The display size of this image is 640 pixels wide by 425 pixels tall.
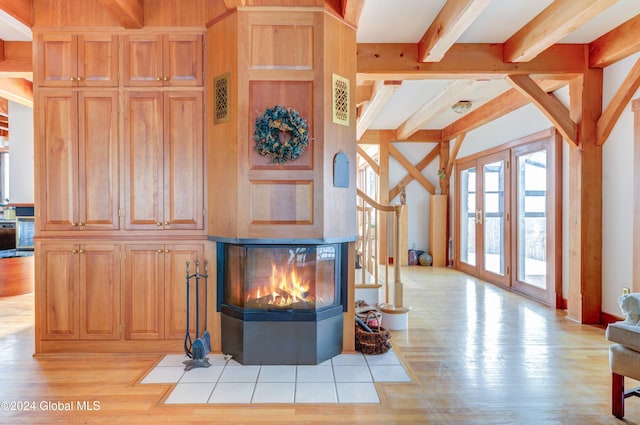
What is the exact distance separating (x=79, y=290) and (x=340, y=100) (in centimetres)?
259

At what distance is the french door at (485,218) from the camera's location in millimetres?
5879

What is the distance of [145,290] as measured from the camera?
3.12 m

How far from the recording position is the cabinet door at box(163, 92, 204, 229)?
3.10 m

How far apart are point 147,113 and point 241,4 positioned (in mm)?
1135

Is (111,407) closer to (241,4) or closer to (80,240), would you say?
(80,240)

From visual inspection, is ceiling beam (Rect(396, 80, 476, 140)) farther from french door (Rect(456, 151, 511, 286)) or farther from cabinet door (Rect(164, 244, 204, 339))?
cabinet door (Rect(164, 244, 204, 339))

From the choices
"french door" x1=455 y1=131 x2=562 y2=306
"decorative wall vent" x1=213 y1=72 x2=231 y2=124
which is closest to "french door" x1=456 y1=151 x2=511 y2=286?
"french door" x1=455 y1=131 x2=562 y2=306

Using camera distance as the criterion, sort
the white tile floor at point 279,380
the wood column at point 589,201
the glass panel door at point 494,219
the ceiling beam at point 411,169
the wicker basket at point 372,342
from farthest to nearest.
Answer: the ceiling beam at point 411,169 < the glass panel door at point 494,219 < the wood column at point 589,201 < the wicker basket at point 372,342 < the white tile floor at point 279,380

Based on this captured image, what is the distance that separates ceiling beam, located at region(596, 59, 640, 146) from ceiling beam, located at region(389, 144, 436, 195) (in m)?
4.20

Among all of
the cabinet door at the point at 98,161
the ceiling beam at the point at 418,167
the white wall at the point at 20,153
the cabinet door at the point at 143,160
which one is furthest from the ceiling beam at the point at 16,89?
the ceiling beam at the point at 418,167

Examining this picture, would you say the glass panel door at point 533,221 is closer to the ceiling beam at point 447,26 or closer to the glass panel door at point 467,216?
the glass panel door at point 467,216

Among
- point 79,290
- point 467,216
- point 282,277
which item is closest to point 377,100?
point 282,277

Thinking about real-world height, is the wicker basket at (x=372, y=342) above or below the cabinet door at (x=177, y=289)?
below

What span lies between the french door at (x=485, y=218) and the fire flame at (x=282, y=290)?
4.08 meters
